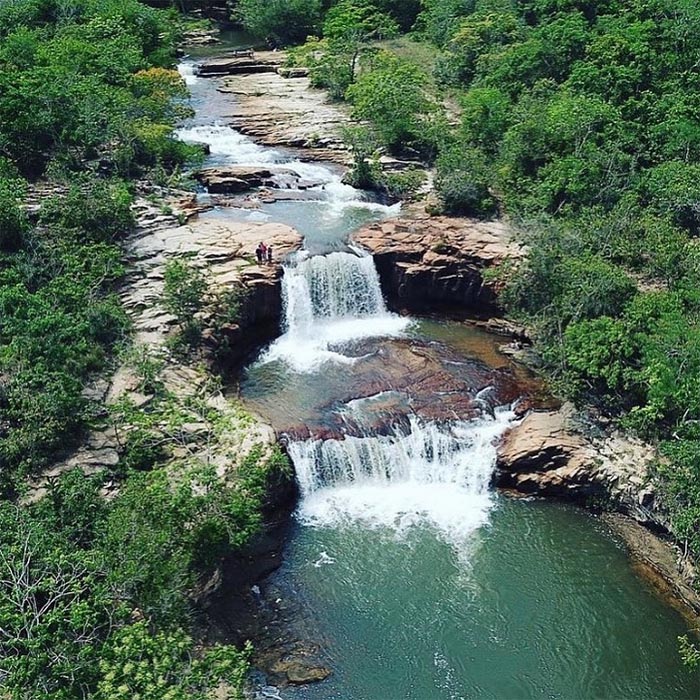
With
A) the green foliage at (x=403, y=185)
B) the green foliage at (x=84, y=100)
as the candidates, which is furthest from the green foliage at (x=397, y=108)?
the green foliage at (x=84, y=100)

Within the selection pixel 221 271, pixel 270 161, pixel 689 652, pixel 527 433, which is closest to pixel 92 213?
pixel 221 271

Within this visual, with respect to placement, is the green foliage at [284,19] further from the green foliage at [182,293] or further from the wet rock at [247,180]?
the green foliage at [182,293]

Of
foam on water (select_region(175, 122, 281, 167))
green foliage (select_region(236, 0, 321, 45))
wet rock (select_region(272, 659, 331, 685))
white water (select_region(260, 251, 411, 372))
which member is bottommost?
wet rock (select_region(272, 659, 331, 685))

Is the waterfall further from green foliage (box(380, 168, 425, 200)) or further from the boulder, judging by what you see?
the boulder

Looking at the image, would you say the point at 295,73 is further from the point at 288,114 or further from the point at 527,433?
the point at 527,433

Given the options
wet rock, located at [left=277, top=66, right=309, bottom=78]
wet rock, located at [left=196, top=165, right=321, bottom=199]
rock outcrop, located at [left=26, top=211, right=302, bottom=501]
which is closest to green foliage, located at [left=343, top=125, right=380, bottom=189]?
wet rock, located at [left=196, top=165, right=321, bottom=199]

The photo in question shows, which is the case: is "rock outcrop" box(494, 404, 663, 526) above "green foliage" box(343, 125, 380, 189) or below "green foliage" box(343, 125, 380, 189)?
below
